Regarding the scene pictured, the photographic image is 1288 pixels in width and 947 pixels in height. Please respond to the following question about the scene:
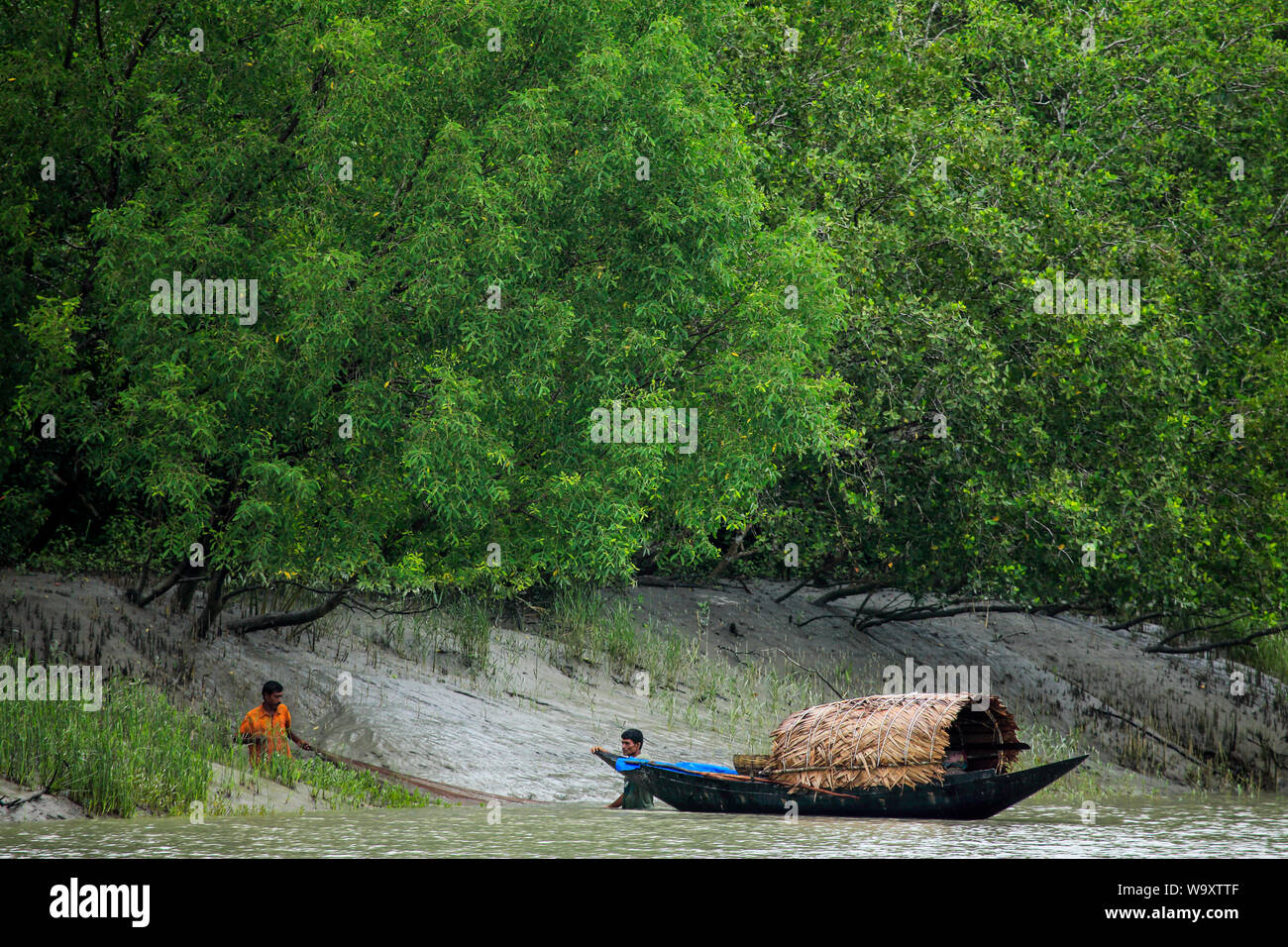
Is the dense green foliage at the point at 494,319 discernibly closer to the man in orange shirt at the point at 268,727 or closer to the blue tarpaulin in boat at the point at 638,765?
the man in orange shirt at the point at 268,727

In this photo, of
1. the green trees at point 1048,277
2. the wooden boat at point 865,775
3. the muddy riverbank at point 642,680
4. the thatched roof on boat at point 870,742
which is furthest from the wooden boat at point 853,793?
the green trees at point 1048,277

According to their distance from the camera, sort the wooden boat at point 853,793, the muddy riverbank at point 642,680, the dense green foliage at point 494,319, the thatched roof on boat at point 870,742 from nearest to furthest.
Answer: the wooden boat at point 853,793, the thatched roof on boat at point 870,742, the dense green foliage at point 494,319, the muddy riverbank at point 642,680

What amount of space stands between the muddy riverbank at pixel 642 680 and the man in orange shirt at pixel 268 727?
41.7 inches

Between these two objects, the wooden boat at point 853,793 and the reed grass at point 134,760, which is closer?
the reed grass at point 134,760

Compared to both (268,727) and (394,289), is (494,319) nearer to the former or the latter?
(394,289)

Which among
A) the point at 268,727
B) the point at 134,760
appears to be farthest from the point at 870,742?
the point at 134,760

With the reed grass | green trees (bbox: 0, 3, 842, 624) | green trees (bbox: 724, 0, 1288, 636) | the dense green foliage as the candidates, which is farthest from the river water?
green trees (bbox: 724, 0, 1288, 636)

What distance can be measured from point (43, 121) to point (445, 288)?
5.62 meters

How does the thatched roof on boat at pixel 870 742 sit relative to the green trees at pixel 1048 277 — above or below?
below

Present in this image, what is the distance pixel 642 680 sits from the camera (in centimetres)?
2267

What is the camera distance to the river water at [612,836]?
12172mm

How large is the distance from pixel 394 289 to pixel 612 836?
754 centimetres

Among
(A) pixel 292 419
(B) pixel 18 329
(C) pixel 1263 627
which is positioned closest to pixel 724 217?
(A) pixel 292 419

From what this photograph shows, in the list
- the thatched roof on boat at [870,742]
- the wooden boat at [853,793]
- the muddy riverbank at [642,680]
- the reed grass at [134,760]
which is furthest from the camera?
the muddy riverbank at [642,680]
